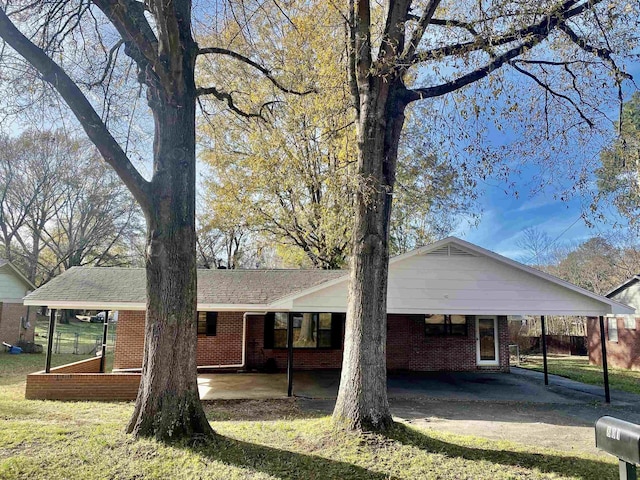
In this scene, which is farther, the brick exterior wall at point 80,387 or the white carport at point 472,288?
the white carport at point 472,288

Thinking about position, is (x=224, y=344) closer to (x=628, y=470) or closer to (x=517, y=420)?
(x=517, y=420)

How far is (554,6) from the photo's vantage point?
19.2ft

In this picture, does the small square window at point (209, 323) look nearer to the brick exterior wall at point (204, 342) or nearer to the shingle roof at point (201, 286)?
the brick exterior wall at point (204, 342)

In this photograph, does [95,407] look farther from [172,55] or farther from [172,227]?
[172,55]

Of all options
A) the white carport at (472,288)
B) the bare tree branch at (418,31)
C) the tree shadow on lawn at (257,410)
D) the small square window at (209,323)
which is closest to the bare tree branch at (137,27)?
the bare tree branch at (418,31)

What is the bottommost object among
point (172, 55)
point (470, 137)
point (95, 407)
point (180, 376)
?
point (95, 407)

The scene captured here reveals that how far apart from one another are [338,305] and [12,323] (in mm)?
18290

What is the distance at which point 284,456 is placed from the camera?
5.40m

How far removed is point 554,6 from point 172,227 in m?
5.93

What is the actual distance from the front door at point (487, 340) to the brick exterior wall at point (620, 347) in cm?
697

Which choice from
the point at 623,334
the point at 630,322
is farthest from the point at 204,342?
the point at 623,334

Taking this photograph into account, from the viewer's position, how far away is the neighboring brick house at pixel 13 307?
2030 cm

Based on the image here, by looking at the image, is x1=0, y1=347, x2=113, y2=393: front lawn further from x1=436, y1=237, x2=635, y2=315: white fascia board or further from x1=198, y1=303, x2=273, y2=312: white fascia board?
x1=436, y1=237, x2=635, y2=315: white fascia board

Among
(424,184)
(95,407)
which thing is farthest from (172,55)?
(424,184)
